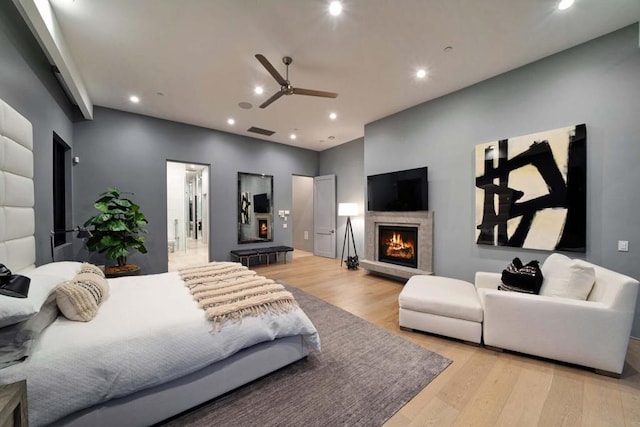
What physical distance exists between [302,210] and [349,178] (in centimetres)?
232

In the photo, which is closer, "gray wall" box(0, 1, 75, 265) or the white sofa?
the white sofa

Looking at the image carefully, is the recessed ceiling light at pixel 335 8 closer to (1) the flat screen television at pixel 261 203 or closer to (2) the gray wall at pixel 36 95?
(2) the gray wall at pixel 36 95

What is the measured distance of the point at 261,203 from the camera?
6020mm

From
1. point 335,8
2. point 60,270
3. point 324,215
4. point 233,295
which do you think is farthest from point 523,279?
point 324,215

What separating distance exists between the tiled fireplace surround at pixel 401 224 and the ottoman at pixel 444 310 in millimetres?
1210

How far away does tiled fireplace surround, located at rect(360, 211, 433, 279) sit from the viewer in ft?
13.0

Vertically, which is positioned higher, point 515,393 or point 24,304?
point 24,304

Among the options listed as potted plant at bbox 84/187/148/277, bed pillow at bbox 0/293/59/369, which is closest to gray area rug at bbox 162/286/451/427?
bed pillow at bbox 0/293/59/369

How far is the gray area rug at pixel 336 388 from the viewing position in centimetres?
150

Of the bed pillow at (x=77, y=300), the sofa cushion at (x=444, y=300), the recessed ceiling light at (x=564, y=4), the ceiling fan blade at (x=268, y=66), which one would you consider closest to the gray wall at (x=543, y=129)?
the recessed ceiling light at (x=564, y=4)

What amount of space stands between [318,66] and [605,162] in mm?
3416

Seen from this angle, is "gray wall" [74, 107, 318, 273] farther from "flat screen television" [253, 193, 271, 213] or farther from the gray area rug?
the gray area rug

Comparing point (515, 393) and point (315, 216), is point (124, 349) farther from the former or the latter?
point (315, 216)

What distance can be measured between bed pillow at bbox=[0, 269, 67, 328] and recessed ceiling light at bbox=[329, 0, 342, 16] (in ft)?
9.81
